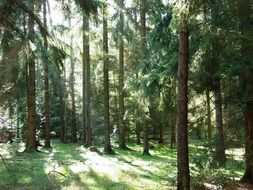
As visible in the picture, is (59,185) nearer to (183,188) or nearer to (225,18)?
(183,188)

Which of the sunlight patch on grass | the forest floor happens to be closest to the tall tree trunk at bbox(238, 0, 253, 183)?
the forest floor

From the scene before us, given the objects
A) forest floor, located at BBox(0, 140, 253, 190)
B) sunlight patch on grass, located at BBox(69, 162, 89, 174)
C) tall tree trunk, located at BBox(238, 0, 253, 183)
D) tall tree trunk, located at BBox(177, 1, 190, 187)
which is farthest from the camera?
sunlight patch on grass, located at BBox(69, 162, 89, 174)

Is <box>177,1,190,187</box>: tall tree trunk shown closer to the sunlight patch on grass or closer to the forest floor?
the forest floor

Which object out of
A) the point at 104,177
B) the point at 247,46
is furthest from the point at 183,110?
the point at 104,177

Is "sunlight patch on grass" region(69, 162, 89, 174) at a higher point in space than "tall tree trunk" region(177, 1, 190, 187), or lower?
lower


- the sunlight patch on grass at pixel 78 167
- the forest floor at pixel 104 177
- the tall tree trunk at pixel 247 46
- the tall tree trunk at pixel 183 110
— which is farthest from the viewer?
the sunlight patch on grass at pixel 78 167

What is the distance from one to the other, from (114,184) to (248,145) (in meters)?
3.70

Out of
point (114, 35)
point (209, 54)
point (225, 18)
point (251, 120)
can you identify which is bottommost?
point (251, 120)

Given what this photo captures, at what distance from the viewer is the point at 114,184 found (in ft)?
33.3

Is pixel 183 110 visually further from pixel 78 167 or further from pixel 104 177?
pixel 78 167

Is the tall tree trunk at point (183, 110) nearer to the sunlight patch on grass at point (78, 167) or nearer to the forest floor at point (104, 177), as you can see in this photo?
the forest floor at point (104, 177)

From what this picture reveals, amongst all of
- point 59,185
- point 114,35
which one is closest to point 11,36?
point 59,185

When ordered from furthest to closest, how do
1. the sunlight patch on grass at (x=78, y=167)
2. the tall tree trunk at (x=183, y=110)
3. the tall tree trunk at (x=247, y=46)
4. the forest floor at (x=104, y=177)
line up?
the sunlight patch on grass at (x=78, y=167)
the forest floor at (x=104, y=177)
the tall tree trunk at (x=183, y=110)
the tall tree trunk at (x=247, y=46)

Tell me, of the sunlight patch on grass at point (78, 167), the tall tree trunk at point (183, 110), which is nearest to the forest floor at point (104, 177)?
the sunlight patch on grass at point (78, 167)
